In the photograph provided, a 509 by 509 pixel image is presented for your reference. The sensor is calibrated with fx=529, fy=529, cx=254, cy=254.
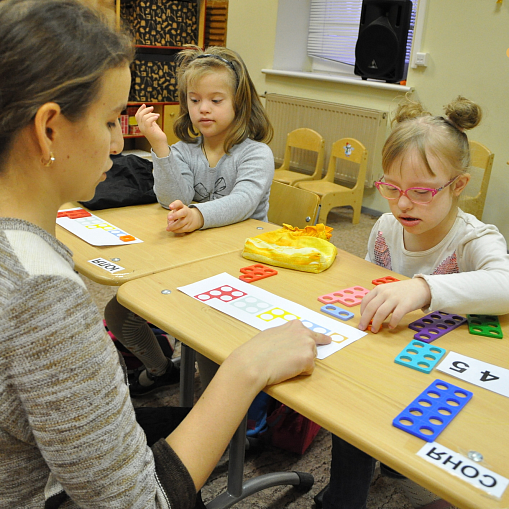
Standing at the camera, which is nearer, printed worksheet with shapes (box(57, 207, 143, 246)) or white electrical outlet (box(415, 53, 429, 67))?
printed worksheet with shapes (box(57, 207, 143, 246))

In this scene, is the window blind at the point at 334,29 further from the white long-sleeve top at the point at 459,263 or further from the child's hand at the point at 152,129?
the white long-sleeve top at the point at 459,263

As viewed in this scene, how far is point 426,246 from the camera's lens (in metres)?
1.54

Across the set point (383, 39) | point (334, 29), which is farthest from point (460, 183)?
point (334, 29)

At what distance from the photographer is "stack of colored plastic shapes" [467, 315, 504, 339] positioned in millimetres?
1115

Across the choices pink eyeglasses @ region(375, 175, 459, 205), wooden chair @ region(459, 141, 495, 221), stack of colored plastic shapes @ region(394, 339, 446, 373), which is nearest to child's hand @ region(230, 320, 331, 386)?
stack of colored plastic shapes @ region(394, 339, 446, 373)

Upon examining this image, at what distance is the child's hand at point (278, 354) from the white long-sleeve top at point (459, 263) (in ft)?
1.19

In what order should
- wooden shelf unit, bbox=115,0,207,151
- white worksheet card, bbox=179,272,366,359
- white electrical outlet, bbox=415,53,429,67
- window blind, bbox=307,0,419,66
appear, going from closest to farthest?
white worksheet card, bbox=179,272,366,359, white electrical outlet, bbox=415,53,429,67, window blind, bbox=307,0,419,66, wooden shelf unit, bbox=115,0,207,151

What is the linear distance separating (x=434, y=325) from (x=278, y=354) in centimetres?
43

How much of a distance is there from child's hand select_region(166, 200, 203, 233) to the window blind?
382cm

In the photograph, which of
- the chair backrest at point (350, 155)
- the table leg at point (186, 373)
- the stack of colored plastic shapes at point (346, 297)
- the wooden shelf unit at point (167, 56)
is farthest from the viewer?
the wooden shelf unit at point (167, 56)

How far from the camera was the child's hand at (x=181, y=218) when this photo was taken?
164 cm

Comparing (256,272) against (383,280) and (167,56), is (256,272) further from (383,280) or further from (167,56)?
(167,56)

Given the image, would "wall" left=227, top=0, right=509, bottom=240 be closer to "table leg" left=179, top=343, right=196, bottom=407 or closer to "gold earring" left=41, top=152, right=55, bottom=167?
"table leg" left=179, top=343, right=196, bottom=407

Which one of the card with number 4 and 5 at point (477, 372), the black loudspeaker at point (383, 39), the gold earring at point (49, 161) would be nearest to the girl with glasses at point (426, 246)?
the card with number 4 and 5 at point (477, 372)
